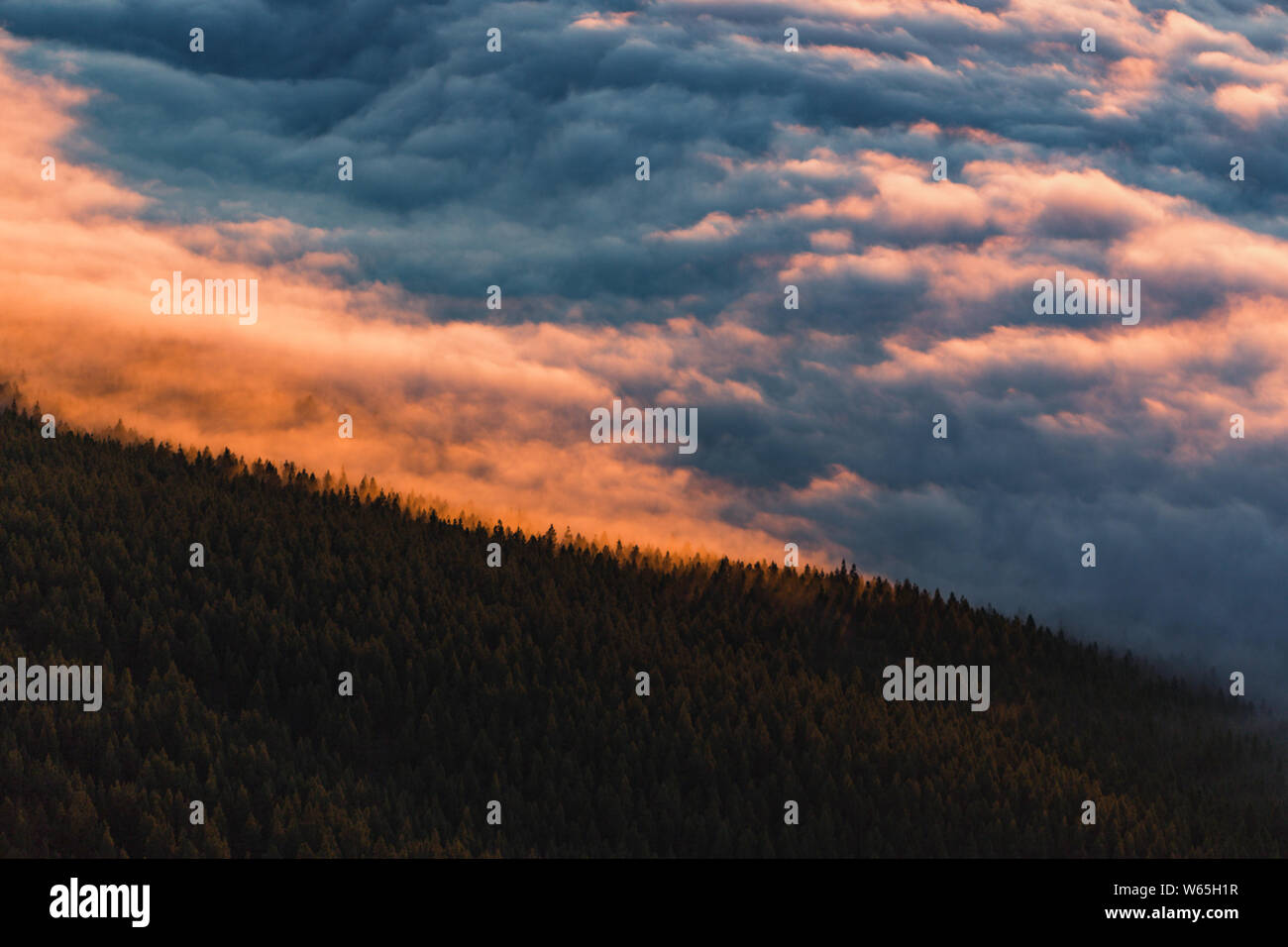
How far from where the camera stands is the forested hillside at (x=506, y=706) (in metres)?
79.3

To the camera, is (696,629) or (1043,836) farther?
(696,629)

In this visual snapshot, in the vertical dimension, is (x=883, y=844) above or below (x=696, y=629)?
below

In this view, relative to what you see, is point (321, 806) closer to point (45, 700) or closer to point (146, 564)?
point (45, 700)

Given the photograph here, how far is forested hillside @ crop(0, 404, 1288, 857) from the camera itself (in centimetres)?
7931

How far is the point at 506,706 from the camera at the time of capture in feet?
364

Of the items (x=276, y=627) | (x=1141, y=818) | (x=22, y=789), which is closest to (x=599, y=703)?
(x=276, y=627)

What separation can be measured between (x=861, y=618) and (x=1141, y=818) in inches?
2743

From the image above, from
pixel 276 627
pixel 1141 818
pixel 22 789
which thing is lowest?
pixel 1141 818
